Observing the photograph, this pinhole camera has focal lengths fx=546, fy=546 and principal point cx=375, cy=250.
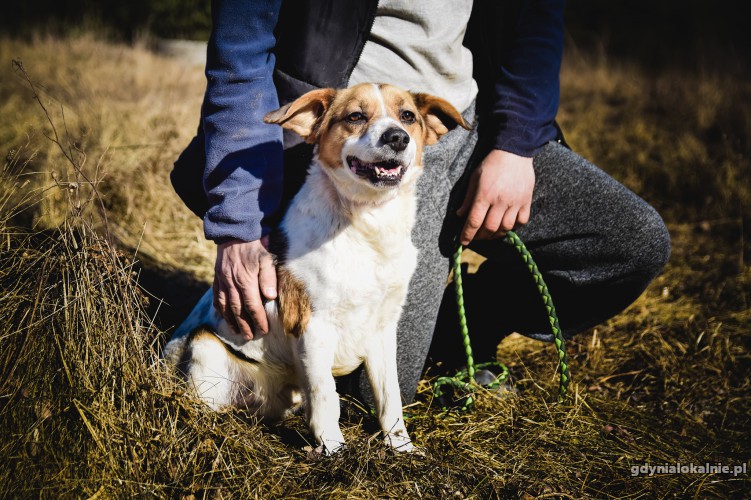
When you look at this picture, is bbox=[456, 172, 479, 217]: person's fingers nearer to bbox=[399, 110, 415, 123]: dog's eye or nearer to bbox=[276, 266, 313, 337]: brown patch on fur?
bbox=[399, 110, 415, 123]: dog's eye

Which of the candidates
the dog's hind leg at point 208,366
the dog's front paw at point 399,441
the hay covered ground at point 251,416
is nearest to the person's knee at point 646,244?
the hay covered ground at point 251,416

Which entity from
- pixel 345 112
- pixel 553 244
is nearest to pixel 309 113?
pixel 345 112

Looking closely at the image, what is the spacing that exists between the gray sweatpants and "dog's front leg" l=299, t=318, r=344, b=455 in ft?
1.36

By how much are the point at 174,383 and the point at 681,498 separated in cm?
168

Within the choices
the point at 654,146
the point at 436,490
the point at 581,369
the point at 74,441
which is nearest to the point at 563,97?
the point at 654,146

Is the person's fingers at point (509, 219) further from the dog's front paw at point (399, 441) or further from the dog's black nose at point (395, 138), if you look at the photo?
the dog's front paw at point (399, 441)

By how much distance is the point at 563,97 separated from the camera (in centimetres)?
732

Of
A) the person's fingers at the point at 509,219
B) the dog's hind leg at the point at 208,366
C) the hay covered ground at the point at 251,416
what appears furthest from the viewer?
the person's fingers at the point at 509,219

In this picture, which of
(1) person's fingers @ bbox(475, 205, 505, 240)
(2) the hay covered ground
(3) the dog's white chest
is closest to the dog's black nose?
(3) the dog's white chest

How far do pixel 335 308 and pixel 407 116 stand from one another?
73 centimetres

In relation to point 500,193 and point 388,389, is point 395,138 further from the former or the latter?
point 388,389

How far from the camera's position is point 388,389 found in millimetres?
1965

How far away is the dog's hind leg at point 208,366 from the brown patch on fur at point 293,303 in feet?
1.07

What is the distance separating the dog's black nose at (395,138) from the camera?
174cm
